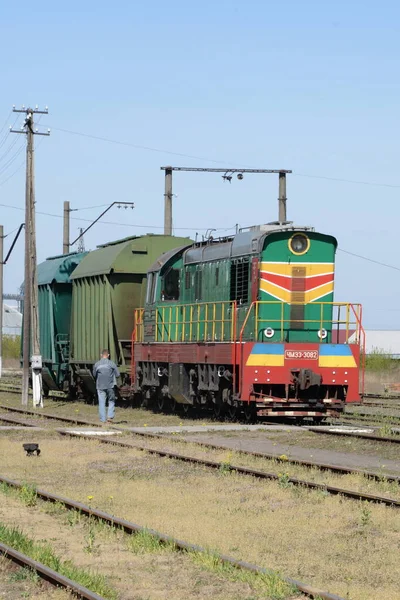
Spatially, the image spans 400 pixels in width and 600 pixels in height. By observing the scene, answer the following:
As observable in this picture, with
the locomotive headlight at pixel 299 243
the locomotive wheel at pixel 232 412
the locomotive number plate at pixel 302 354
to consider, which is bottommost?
the locomotive wheel at pixel 232 412

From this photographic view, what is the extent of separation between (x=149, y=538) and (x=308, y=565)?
1.57 meters

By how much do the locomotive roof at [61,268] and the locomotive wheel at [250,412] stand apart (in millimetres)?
12701

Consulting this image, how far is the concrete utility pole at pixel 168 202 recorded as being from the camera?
3828 cm

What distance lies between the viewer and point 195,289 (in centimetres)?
2602

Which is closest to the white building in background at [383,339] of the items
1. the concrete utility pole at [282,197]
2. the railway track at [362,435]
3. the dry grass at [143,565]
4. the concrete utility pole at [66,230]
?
the concrete utility pole at [66,230]

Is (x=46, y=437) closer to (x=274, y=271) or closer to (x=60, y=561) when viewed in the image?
(x=274, y=271)

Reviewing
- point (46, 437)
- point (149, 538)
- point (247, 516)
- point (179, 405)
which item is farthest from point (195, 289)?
point (149, 538)

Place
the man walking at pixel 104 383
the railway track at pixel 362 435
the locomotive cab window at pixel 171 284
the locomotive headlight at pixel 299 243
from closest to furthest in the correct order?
the railway track at pixel 362 435
the locomotive headlight at pixel 299 243
the man walking at pixel 104 383
the locomotive cab window at pixel 171 284

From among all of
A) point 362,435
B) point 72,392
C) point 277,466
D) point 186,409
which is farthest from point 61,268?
point 277,466

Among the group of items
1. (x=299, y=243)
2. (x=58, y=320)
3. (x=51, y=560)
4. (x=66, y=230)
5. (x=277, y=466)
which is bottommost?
(x=51, y=560)

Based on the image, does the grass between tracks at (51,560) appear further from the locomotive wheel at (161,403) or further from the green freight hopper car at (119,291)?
the green freight hopper car at (119,291)

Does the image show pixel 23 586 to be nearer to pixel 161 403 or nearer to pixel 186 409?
pixel 186 409

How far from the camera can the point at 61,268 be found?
118ft

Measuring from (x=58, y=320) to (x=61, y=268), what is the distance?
1.77m
